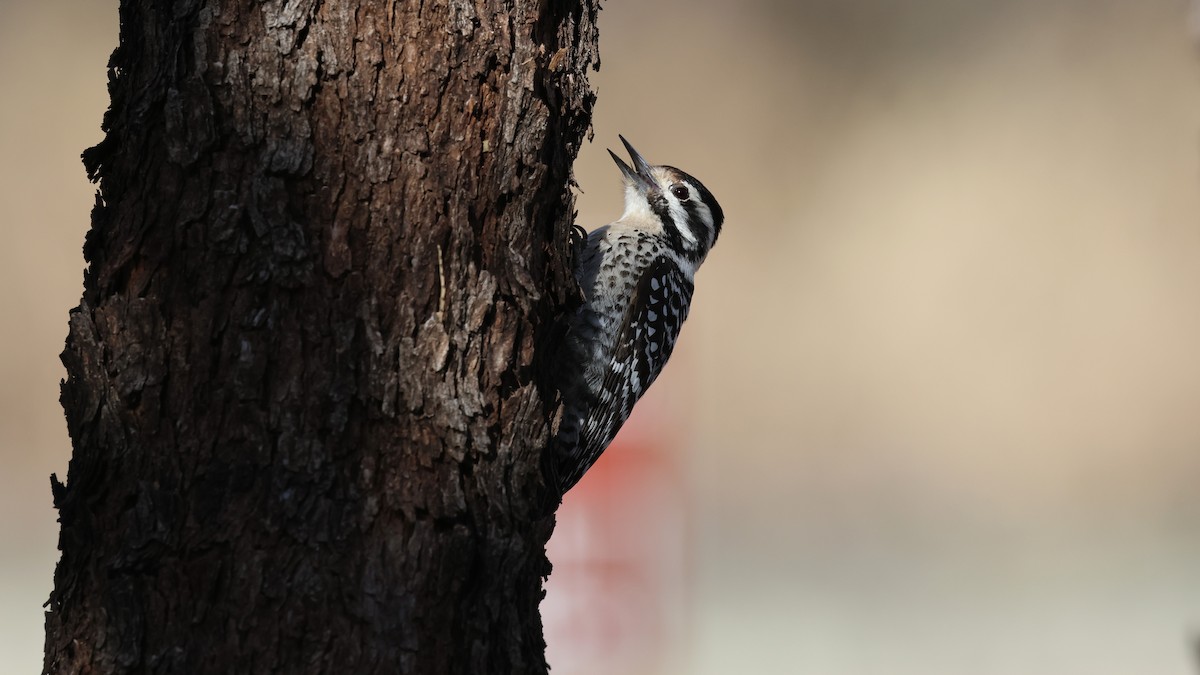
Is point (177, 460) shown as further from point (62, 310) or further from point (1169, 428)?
point (1169, 428)

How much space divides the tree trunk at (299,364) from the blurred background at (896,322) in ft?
14.3

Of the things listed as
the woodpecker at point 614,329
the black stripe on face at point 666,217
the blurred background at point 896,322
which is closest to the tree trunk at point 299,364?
the woodpecker at point 614,329

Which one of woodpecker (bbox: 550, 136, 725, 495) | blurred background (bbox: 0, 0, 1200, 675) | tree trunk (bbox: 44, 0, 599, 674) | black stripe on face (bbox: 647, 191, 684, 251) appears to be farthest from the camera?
blurred background (bbox: 0, 0, 1200, 675)

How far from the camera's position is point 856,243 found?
6703 mm

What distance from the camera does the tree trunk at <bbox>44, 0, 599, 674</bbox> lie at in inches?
72.4

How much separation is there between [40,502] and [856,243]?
15.2 feet

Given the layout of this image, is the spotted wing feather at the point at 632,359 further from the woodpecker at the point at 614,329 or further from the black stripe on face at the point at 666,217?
the black stripe on face at the point at 666,217

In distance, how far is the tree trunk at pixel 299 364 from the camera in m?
1.84

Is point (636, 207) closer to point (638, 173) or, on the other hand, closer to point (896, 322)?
point (638, 173)

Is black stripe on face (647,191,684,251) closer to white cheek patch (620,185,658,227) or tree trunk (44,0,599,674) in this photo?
white cheek patch (620,185,658,227)

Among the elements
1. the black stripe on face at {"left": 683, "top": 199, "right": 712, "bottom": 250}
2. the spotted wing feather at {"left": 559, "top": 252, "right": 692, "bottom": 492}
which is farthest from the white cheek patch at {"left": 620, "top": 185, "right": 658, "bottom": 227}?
the spotted wing feather at {"left": 559, "top": 252, "right": 692, "bottom": 492}

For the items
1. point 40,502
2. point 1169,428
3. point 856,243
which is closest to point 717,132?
point 856,243

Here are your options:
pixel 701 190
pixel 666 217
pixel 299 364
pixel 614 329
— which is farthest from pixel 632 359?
pixel 299 364

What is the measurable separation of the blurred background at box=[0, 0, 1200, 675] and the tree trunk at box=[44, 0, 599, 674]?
4.37 meters
